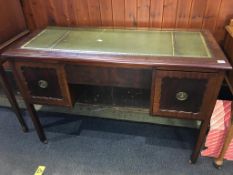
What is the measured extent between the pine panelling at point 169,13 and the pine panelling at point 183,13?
Answer: 0.08ft

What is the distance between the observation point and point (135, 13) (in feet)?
4.60

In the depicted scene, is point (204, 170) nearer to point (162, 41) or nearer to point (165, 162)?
point (165, 162)

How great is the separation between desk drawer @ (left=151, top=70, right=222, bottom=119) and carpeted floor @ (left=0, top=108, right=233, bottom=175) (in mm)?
420

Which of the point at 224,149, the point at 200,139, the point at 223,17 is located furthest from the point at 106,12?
the point at 224,149

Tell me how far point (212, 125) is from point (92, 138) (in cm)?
83

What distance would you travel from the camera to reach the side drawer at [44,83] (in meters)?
1.15

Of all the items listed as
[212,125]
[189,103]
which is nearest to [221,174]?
[212,125]

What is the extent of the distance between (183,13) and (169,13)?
0.09 meters

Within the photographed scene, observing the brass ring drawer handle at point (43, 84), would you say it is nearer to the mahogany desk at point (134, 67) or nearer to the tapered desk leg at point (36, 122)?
the mahogany desk at point (134, 67)

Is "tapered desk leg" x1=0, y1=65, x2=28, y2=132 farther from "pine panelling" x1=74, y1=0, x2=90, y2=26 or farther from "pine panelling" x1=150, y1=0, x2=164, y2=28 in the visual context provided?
"pine panelling" x1=150, y1=0, x2=164, y2=28

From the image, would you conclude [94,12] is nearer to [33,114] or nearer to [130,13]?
[130,13]

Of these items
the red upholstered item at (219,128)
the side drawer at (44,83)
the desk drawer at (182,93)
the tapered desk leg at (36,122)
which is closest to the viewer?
the desk drawer at (182,93)

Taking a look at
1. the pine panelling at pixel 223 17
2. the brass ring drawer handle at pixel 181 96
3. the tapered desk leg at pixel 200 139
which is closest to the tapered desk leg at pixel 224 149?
the tapered desk leg at pixel 200 139

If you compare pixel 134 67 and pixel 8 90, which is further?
pixel 8 90
